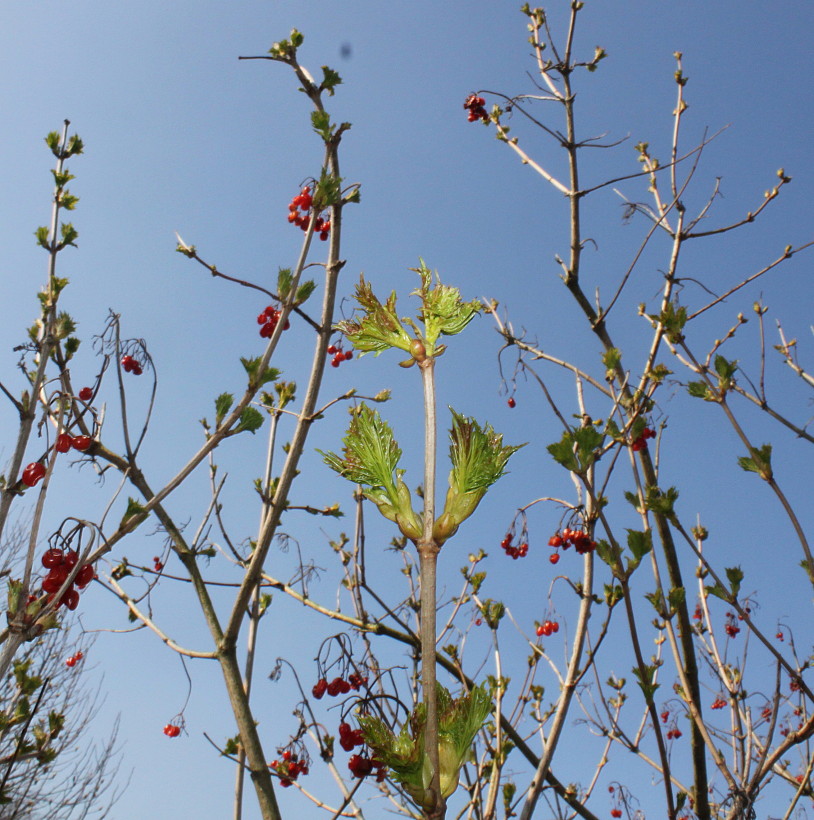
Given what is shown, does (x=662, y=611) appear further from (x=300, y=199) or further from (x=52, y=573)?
(x=300, y=199)

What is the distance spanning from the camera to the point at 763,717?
226 inches

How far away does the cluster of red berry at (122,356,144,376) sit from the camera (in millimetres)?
3839

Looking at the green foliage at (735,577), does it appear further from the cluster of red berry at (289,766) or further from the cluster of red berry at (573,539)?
the cluster of red berry at (289,766)

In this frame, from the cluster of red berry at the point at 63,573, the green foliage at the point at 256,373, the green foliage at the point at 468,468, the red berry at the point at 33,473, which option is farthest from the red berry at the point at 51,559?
the green foliage at the point at 468,468

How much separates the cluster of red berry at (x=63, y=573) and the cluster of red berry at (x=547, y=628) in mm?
3887

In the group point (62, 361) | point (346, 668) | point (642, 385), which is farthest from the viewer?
point (642, 385)

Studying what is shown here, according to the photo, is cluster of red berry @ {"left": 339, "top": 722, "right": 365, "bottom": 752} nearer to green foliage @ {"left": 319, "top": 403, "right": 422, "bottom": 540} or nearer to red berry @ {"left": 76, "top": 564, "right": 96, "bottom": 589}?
red berry @ {"left": 76, "top": 564, "right": 96, "bottom": 589}

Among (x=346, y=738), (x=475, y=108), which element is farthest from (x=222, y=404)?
(x=475, y=108)

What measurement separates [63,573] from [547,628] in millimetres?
3973

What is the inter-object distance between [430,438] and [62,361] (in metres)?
1.90

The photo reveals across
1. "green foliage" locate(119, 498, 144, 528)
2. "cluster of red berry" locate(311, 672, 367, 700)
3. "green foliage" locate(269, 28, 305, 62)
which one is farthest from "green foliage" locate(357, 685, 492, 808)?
"green foliage" locate(269, 28, 305, 62)

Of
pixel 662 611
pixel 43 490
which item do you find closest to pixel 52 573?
pixel 43 490

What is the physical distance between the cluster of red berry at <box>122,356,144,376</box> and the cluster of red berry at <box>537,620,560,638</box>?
133 inches

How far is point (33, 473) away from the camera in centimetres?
227
